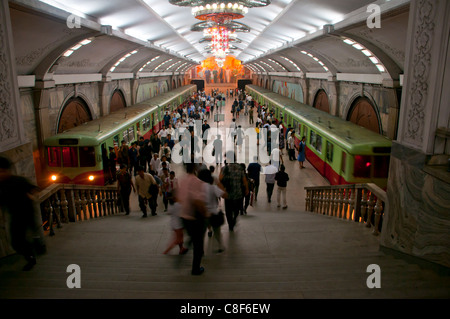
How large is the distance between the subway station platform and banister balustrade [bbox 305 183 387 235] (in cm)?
29

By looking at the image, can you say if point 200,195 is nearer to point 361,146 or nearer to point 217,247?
point 217,247

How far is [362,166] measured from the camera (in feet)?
27.6

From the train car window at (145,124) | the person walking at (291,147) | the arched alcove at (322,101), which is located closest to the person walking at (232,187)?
the person walking at (291,147)

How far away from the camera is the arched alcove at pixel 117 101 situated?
60.1ft

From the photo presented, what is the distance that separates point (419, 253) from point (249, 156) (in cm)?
1061

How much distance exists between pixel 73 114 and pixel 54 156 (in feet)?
13.2

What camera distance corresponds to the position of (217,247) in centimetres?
456

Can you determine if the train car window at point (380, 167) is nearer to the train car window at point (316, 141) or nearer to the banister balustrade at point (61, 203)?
the train car window at point (316, 141)

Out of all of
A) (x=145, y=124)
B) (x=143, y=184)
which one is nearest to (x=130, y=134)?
(x=145, y=124)

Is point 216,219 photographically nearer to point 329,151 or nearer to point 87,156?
point 87,156

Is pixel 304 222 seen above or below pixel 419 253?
below

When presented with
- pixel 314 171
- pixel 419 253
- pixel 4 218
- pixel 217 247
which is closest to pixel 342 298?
pixel 419 253

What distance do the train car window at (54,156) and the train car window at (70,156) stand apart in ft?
0.48

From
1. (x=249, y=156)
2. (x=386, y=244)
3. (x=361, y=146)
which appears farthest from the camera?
(x=249, y=156)
